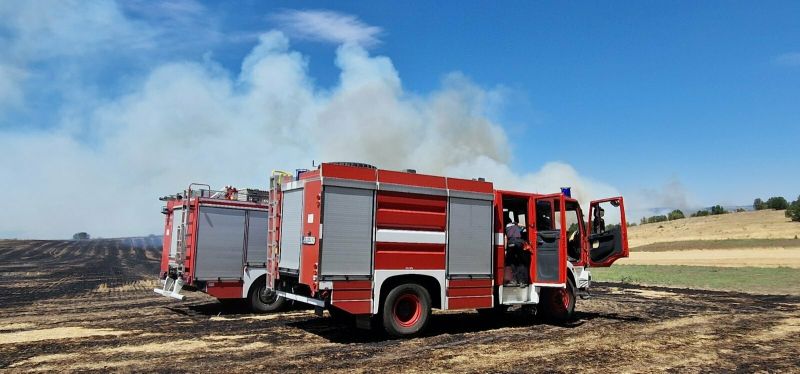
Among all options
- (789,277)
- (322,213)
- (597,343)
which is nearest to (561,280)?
(597,343)

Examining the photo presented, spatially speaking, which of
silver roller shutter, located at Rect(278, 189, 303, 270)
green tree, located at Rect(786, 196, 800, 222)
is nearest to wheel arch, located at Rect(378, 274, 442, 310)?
silver roller shutter, located at Rect(278, 189, 303, 270)

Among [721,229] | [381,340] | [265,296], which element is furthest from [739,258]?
[381,340]

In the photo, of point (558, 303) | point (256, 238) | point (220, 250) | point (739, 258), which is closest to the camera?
point (558, 303)

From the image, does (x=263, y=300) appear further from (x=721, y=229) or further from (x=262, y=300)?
(x=721, y=229)

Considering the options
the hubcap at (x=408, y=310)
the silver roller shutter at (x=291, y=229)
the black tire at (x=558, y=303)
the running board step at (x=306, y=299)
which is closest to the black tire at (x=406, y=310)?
the hubcap at (x=408, y=310)

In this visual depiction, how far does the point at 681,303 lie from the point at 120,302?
16.5 m

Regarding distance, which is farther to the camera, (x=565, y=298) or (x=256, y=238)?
(x=256, y=238)

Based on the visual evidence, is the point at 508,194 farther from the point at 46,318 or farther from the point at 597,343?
the point at 46,318

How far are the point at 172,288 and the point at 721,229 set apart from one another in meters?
77.0

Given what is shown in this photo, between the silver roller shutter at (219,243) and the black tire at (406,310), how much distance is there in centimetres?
507

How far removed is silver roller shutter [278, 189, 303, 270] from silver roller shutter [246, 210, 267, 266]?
3.11 meters

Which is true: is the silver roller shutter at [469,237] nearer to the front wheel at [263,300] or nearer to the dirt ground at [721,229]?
the front wheel at [263,300]

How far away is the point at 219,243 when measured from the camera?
13.3 metres

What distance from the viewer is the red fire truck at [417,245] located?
377 inches
